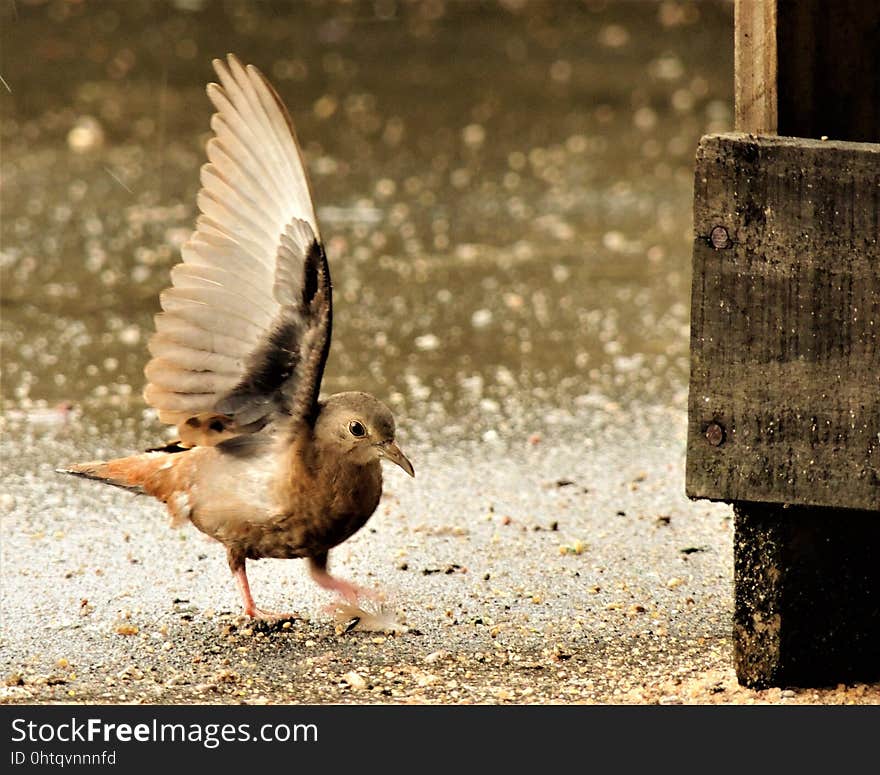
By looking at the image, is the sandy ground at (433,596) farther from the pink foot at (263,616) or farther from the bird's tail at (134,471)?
the bird's tail at (134,471)

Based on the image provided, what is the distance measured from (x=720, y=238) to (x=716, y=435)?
425mm

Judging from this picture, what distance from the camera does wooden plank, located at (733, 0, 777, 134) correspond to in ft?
11.2

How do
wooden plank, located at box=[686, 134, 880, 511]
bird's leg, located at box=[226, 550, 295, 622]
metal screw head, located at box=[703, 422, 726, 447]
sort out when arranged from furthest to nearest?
1. bird's leg, located at box=[226, 550, 295, 622]
2. metal screw head, located at box=[703, 422, 726, 447]
3. wooden plank, located at box=[686, 134, 880, 511]

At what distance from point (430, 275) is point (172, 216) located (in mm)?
1759

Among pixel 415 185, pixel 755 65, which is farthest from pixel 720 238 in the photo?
pixel 415 185

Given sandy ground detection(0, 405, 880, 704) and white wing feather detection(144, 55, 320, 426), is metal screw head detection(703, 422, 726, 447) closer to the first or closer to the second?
sandy ground detection(0, 405, 880, 704)

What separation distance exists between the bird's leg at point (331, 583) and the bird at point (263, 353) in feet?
0.49

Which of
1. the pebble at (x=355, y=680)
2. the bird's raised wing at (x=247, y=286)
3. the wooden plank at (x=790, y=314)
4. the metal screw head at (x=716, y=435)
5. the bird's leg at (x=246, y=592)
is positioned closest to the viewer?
the wooden plank at (x=790, y=314)

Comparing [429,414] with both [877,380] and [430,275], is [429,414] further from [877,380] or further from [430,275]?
[877,380]

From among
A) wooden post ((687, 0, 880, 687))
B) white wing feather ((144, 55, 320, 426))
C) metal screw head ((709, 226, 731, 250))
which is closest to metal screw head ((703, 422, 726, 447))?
wooden post ((687, 0, 880, 687))

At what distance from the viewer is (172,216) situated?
8.77m

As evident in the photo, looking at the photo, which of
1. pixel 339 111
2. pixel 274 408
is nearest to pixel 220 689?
pixel 274 408

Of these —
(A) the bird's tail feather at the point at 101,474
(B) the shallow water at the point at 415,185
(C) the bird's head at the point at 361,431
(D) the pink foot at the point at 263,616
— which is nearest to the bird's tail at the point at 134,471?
(A) the bird's tail feather at the point at 101,474

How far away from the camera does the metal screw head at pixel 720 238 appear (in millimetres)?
3398
